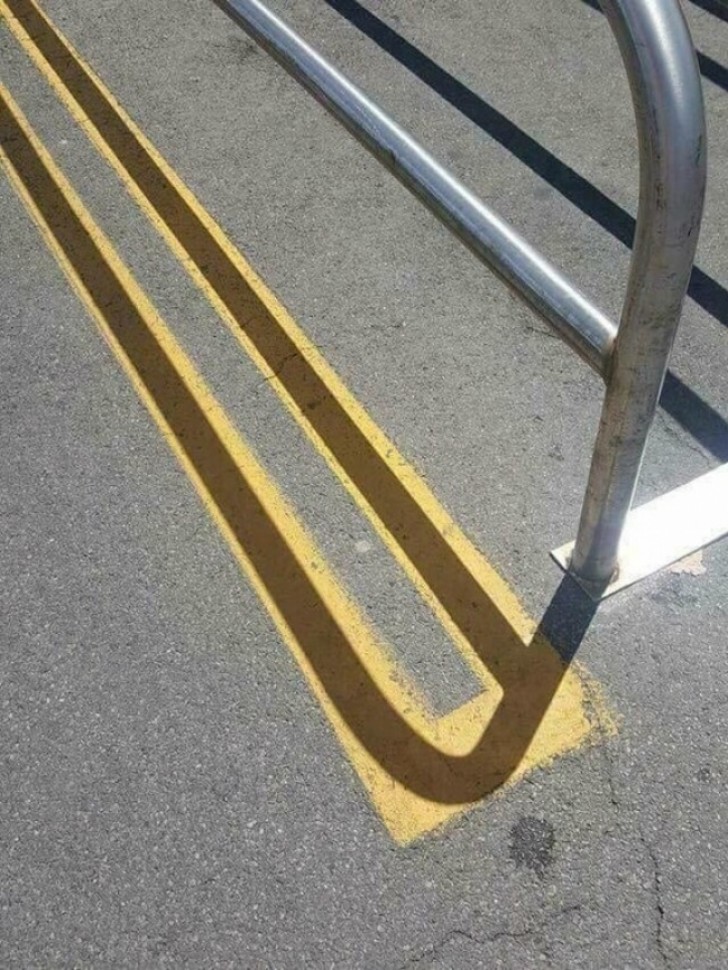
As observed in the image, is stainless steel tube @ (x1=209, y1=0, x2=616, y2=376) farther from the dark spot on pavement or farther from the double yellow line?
the dark spot on pavement

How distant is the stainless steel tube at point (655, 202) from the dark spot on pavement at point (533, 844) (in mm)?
888

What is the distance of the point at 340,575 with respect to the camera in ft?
9.29

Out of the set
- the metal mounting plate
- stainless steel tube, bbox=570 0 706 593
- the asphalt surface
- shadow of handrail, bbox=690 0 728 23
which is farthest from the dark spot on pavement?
shadow of handrail, bbox=690 0 728 23

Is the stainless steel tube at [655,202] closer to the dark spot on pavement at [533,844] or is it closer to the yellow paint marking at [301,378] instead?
the yellow paint marking at [301,378]

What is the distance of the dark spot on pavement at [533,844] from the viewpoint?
2248 mm

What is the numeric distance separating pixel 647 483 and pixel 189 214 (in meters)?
2.21

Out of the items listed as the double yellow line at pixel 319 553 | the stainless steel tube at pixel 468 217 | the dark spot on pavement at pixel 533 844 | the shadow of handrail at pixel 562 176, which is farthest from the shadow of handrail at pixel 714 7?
the dark spot on pavement at pixel 533 844

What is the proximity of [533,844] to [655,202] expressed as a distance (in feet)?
4.77

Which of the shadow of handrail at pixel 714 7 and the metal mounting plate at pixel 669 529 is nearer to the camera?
the metal mounting plate at pixel 669 529

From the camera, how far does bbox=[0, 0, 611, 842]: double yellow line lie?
8.05ft

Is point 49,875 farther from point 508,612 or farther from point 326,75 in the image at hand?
point 326,75

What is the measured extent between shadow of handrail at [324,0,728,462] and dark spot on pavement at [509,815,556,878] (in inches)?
51.4

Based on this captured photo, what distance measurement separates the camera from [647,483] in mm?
2947

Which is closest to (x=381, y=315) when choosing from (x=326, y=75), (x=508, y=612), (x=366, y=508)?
(x=366, y=508)
